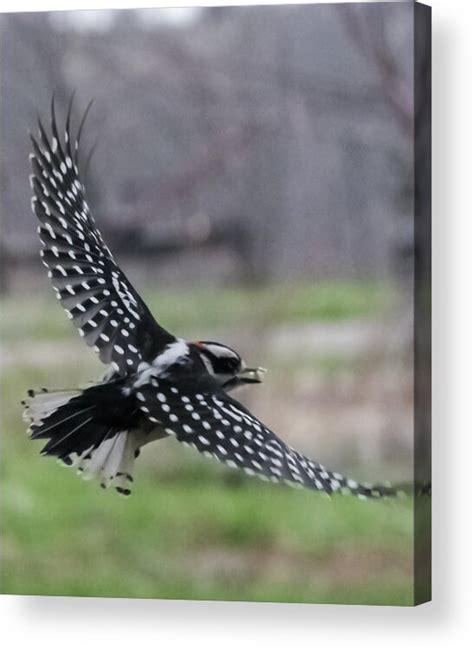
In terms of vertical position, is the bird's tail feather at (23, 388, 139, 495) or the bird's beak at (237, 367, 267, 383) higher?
the bird's beak at (237, 367, 267, 383)

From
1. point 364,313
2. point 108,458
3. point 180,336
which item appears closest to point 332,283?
point 364,313

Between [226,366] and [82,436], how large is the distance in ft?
0.93

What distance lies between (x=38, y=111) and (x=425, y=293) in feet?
2.44

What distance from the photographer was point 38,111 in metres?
3.29

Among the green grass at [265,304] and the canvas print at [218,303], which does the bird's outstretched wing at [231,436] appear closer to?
the canvas print at [218,303]

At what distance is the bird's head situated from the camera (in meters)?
3.21

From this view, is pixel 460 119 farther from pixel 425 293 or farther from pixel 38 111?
pixel 38 111

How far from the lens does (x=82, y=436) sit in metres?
3.27

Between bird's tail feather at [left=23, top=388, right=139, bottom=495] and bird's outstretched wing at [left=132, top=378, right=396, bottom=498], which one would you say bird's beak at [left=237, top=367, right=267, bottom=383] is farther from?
bird's tail feather at [left=23, top=388, right=139, bottom=495]

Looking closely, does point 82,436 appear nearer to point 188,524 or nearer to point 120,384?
point 120,384

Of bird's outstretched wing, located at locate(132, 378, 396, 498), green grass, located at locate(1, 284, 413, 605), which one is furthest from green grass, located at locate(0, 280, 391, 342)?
bird's outstretched wing, located at locate(132, 378, 396, 498)

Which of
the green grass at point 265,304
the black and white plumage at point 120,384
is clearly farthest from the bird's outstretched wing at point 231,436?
the green grass at point 265,304

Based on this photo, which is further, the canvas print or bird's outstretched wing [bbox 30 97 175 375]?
bird's outstretched wing [bbox 30 97 175 375]

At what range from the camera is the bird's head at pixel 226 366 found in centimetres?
321
